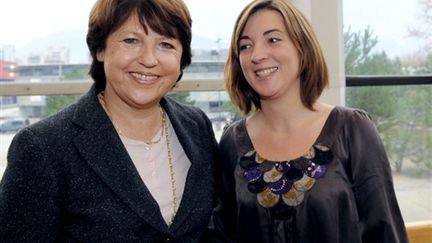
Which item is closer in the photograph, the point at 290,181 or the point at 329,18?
the point at 290,181

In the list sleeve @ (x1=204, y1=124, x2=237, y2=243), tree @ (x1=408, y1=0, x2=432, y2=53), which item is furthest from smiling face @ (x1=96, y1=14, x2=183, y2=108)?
tree @ (x1=408, y1=0, x2=432, y2=53)

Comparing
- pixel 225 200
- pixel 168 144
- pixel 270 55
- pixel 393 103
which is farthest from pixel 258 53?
pixel 393 103

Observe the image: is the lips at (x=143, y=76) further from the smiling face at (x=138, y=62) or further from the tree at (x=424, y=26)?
the tree at (x=424, y=26)

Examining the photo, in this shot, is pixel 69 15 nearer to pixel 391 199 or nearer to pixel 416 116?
pixel 391 199

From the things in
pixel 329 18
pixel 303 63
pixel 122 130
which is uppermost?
pixel 329 18

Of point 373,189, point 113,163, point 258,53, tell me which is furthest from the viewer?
point 258,53

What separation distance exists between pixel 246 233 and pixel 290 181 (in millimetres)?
239

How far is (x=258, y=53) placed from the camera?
1634 mm

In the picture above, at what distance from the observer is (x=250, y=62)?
5.49ft

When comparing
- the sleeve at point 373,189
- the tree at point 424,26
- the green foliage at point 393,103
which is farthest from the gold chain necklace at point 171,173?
the tree at point 424,26

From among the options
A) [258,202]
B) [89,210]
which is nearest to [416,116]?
[258,202]

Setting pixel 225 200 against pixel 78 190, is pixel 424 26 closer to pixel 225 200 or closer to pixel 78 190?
pixel 225 200

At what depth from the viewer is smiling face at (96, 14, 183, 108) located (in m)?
1.43

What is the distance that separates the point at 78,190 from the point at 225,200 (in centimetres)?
57
